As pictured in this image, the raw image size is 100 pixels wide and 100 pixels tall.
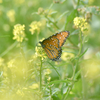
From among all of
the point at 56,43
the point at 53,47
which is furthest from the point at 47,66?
the point at 53,47

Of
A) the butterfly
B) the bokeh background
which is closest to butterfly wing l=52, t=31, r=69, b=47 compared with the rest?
the butterfly

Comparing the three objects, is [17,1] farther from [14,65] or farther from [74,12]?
[14,65]

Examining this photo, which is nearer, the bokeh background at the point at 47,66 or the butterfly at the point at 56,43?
the bokeh background at the point at 47,66

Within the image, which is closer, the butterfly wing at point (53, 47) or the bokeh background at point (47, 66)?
the bokeh background at point (47, 66)

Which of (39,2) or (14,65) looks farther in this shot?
(39,2)

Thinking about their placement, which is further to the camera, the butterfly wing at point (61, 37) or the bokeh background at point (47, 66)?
the butterfly wing at point (61, 37)

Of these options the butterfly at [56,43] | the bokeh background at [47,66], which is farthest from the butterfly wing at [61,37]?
the bokeh background at [47,66]

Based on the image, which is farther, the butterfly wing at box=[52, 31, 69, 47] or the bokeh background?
the butterfly wing at box=[52, 31, 69, 47]

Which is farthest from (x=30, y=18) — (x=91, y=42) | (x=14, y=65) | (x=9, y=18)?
(x=14, y=65)

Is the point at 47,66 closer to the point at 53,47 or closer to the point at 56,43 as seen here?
the point at 56,43

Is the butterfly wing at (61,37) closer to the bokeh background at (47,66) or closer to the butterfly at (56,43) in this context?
the butterfly at (56,43)

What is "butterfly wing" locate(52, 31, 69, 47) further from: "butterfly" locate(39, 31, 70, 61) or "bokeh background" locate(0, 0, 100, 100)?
"bokeh background" locate(0, 0, 100, 100)
